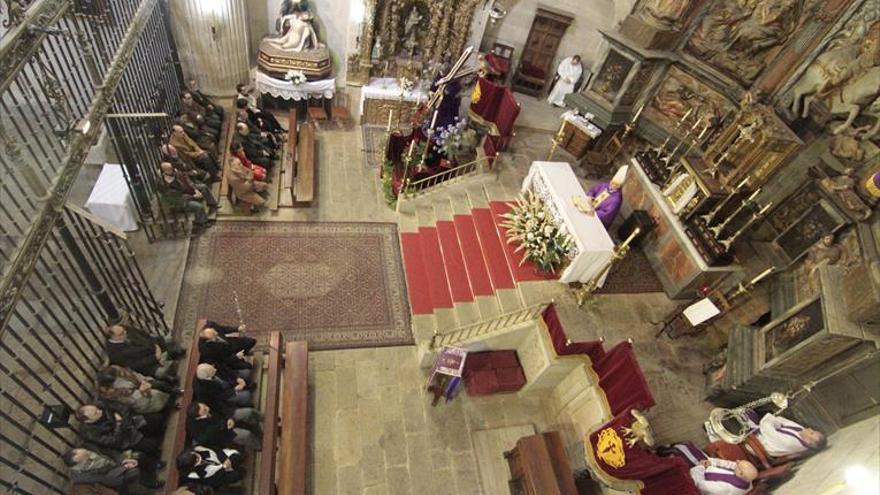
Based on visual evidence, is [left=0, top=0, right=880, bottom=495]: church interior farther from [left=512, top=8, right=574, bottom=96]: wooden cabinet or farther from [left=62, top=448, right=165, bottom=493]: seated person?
[left=512, top=8, right=574, bottom=96]: wooden cabinet

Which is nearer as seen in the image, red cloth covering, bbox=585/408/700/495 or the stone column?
red cloth covering, bbox=585/408/700/495

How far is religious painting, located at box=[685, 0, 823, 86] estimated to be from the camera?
7.33m

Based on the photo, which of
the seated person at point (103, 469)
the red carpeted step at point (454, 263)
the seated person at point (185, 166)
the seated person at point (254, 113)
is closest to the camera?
the seated person at point (103, 469)

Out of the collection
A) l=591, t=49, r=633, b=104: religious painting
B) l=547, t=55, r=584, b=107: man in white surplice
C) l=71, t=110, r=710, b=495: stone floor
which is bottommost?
l=71, t=110, r=710, b=495: stone floor

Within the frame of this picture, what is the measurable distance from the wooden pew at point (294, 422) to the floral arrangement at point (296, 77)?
6.58 metres

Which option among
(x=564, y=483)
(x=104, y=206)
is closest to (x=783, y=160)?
(x=564, y=483)

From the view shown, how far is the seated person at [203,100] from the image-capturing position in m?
9.75

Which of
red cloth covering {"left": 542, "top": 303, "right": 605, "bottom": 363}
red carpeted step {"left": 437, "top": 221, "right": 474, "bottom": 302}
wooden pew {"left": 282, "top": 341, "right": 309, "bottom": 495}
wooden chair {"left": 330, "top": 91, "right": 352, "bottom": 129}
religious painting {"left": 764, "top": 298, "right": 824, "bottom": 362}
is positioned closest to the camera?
wooden pew {"left": 282, "top": 341, "right": 309, "bottom": 495}

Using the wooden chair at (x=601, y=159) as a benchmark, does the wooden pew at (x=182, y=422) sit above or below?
below

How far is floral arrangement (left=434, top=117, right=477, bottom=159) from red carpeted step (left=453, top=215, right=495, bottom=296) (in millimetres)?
1580

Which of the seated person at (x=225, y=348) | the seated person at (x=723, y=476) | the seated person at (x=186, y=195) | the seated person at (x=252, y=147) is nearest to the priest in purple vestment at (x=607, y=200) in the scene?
the seated person at (x=723, y=476)

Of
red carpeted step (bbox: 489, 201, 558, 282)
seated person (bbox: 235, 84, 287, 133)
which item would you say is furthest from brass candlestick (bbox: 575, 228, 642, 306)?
seated person (bbox: 235, 84, 287, 133)

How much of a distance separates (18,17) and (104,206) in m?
3.35

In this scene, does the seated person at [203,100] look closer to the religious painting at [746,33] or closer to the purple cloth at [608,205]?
the purple cloth at [608,205]
